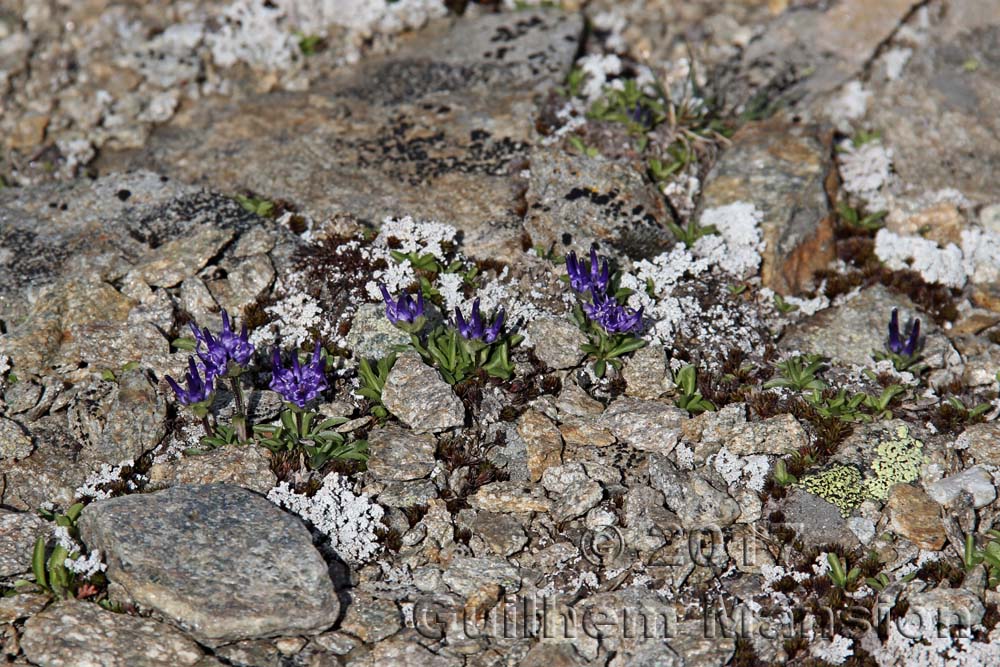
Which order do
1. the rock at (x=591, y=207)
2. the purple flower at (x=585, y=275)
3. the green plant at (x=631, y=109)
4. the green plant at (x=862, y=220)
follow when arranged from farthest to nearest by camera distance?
the green plant at (x=631, y=109) < the green plant at (x=862, y=220) < the rock at (x=591, y=207) < the purple flower at (x=585, y=275)

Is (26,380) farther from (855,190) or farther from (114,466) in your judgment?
(855,190)

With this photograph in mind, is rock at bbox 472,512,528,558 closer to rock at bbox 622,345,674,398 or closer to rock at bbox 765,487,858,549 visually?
rock at bbox 622,345,674,398

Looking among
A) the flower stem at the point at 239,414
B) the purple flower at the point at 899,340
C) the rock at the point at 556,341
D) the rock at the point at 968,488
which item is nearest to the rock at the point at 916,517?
the rock at the point at 968,488

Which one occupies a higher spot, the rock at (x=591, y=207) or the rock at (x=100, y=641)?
the rock at (x=591, y=207)

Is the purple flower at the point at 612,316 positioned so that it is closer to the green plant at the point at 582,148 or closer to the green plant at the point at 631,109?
the green plant at the point at 582,148

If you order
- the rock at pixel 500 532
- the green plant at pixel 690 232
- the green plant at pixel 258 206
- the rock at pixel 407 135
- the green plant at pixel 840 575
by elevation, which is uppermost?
the rock at pixel 407 135

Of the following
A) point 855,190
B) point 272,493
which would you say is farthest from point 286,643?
point 855,190
